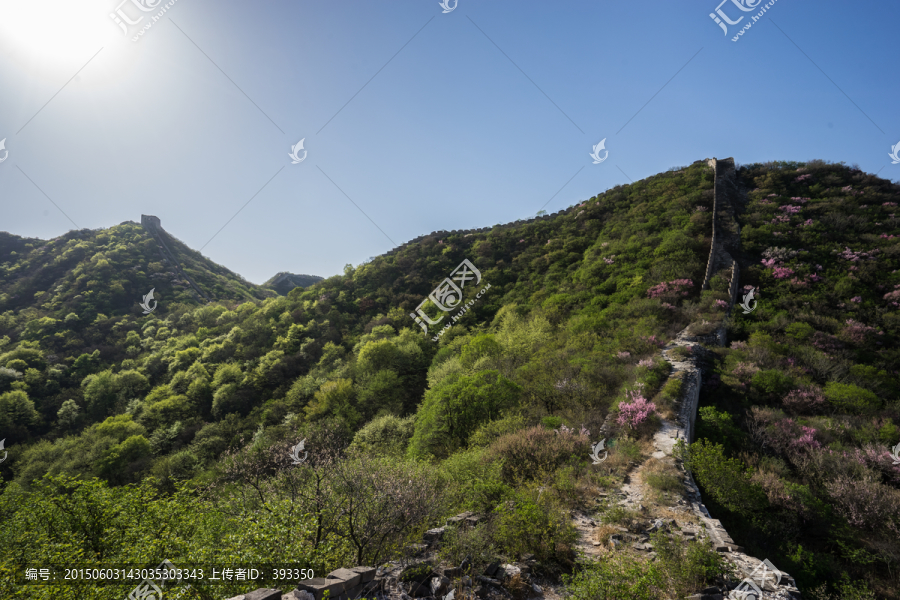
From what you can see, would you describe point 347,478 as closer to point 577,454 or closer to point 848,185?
point 577,454

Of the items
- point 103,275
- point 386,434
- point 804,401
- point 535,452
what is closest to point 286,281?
point 103,275

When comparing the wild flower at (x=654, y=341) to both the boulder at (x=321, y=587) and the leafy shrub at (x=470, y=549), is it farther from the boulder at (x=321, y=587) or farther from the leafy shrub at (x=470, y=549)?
the boulder at (x=321, y=587)

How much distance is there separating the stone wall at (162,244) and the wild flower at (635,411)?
3158 inches

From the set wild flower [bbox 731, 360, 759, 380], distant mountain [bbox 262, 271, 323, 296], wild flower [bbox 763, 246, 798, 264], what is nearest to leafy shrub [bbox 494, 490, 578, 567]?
wild flower [bbox 731, 360, 759, 380]

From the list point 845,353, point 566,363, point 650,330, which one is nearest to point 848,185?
point 845,353

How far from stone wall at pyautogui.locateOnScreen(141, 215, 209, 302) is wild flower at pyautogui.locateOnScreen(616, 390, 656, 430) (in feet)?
263

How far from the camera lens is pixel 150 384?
42.8 metres

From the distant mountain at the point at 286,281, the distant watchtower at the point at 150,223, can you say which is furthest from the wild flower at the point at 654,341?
the distant watchtower at the point at 150,223

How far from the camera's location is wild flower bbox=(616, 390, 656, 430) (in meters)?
12.9

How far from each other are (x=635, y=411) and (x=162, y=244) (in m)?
105

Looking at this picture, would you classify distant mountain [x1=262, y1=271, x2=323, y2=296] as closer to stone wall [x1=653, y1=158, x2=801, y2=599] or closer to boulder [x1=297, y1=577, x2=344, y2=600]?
stone wall [x1=653, y1=158, x2=801, y2=599]

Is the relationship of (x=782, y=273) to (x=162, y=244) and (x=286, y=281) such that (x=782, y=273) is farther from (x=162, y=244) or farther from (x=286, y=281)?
(x=286, y=281)

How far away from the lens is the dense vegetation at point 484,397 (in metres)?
8.05

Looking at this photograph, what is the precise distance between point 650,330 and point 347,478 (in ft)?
66.9
